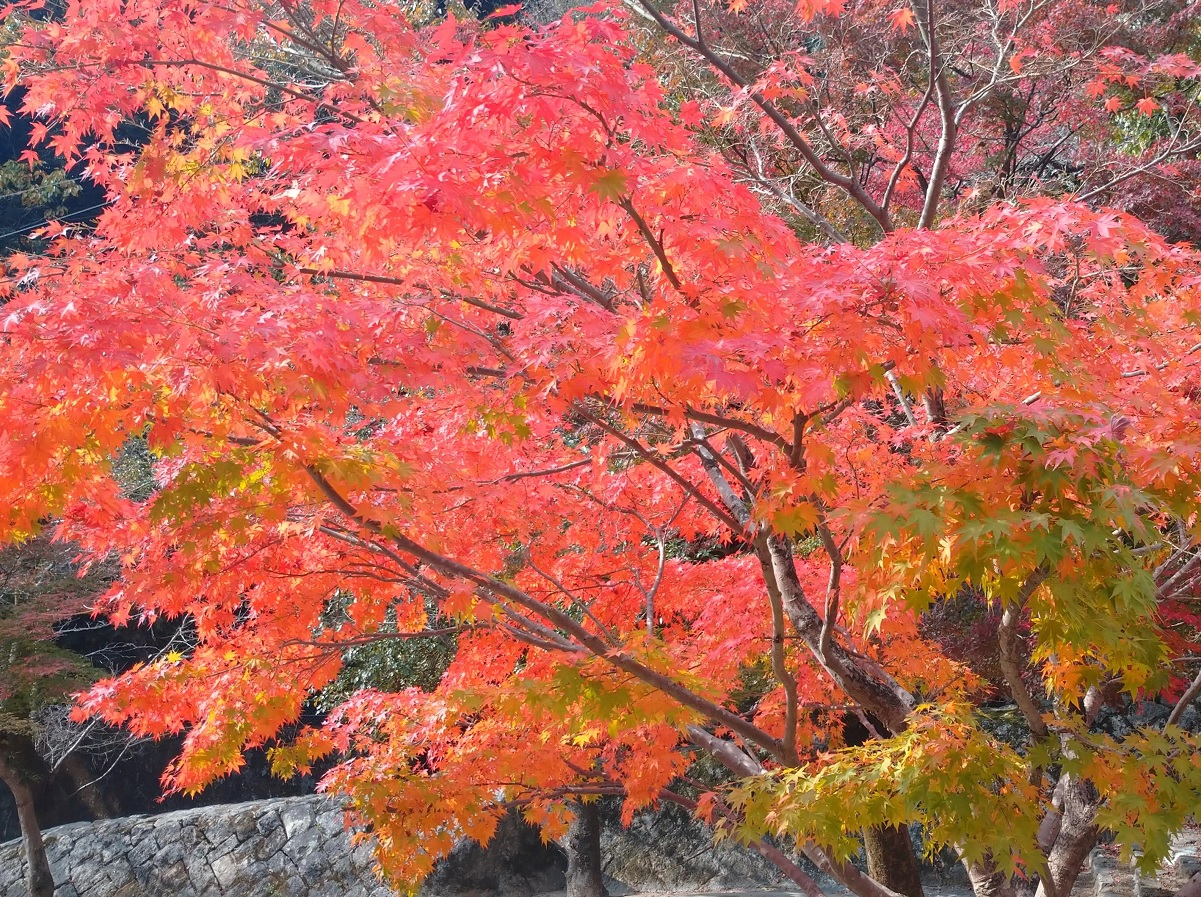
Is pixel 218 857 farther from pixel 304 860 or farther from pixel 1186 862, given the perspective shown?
pixel 1186 862

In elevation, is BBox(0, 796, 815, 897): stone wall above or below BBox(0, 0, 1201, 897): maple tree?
below

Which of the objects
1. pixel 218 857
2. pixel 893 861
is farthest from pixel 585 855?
pixel 893 861

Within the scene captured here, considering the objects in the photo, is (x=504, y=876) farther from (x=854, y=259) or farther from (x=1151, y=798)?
(x=854, y=259)

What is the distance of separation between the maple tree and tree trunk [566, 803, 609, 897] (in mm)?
4126

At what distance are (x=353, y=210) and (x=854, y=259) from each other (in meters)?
1.90

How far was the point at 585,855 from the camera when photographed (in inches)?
398

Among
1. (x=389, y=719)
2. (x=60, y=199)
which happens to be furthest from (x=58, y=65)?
(x=60, y=199)

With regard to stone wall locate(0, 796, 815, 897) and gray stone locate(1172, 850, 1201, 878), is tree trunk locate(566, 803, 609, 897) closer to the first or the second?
stone wall locate(0, 796, 815, 897)

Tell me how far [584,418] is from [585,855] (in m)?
7.21

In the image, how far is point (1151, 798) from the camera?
155 inches

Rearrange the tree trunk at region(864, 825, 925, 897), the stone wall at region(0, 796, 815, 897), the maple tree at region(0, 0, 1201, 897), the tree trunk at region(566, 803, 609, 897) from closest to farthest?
1. the maple tree at region(0, 0, 1201, 897)
2. the tree trunk at region(864, 825, 925, 897)
3. the tree trunk at region(566, 803, 609, 897)
4. the stone wall at region(0, 796, 815, 897)

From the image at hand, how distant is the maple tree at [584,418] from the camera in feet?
9.98

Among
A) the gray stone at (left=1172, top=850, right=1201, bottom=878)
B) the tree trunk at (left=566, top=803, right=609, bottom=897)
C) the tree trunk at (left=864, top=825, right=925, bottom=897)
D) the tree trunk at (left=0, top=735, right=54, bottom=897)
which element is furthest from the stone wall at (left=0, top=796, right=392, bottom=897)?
the gray stone at (left=1172, top=850, right=1201, bottom=878)

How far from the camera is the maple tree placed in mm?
3041
